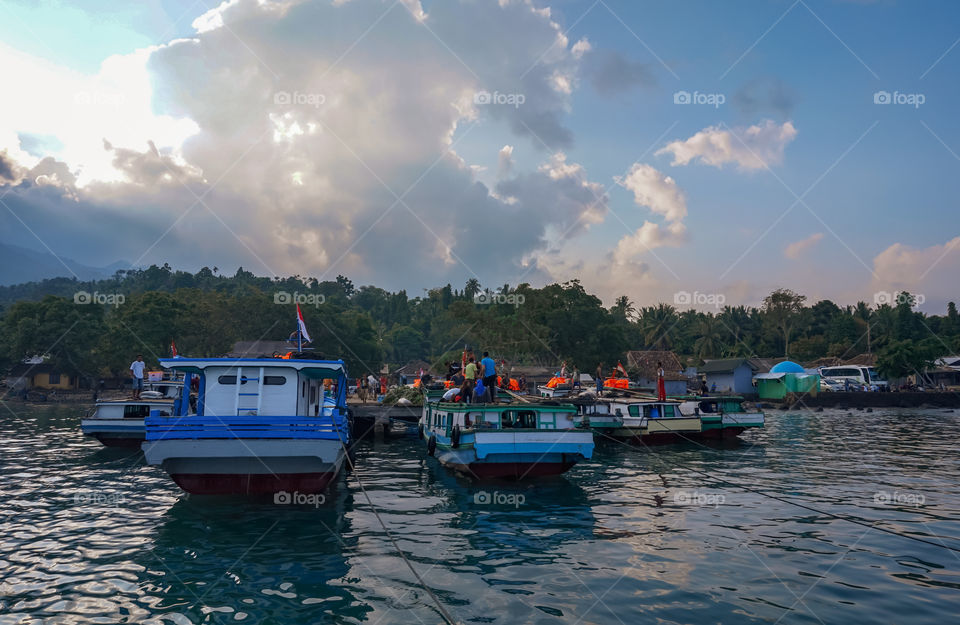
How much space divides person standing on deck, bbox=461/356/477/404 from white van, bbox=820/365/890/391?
7160cm

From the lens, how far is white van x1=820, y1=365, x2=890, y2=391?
3054 inches

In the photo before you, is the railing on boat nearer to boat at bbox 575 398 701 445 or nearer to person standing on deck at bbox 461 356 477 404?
person standing on deck at bbox 461 356 477 404

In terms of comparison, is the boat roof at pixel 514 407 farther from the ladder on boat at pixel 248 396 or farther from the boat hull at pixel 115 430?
the boat hull at pixel 115 430

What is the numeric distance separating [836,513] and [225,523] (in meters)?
15.4

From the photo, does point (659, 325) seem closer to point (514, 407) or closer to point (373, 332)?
point (373, 332)

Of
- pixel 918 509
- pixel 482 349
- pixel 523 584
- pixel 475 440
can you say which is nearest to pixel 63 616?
pixel 523 584

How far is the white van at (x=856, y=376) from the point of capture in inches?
3054

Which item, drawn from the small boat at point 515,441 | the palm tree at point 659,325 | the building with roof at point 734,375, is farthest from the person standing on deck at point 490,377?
the palm tree at point 659,325

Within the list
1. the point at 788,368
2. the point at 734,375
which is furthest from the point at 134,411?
the point at 734,375

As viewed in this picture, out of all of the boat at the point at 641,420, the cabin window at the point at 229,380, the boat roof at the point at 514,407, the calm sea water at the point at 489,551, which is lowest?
the calm sea water at the point at 489,551

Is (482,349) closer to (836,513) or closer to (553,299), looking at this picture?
(553,299)

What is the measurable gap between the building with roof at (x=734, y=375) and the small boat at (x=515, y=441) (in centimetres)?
6887

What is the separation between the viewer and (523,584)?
411 inches

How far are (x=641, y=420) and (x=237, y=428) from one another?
22.9 meters
